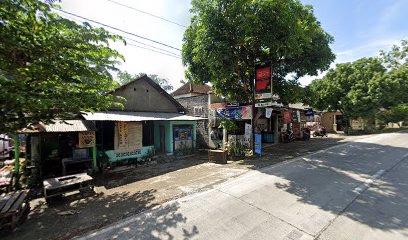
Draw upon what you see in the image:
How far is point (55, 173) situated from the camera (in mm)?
8688

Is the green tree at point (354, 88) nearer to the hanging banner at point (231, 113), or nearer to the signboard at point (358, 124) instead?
the signboard at point (358, 124)

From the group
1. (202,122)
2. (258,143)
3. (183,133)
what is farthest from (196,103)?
(258,143)

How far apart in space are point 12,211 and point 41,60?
12.0ft

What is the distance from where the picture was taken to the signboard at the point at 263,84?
9922 mm

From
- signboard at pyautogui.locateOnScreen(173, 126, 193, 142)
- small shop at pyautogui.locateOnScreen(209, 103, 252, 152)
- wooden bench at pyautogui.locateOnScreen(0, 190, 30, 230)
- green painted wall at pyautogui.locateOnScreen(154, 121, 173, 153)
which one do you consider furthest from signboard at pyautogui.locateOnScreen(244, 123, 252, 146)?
wooden bench at pyautogui.locateOnScreen(0, 190, 30, 230)

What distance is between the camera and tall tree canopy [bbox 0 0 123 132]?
4105 millimetres

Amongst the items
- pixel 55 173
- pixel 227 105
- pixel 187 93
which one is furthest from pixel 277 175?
pixel 187 93

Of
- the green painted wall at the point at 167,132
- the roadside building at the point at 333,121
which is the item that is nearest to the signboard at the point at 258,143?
the green painted wall at the point at 167,132

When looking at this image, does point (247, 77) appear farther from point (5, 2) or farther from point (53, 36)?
point (5, 2)

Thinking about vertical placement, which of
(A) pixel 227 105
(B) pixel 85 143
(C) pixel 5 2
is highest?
(C) pixel 5 2

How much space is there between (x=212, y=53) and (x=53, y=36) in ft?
19.6

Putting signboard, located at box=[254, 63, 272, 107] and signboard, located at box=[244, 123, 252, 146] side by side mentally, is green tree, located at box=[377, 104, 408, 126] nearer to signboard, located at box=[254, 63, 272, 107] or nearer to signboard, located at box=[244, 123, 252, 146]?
signboard, located at box=[244, 123, 252, 146]

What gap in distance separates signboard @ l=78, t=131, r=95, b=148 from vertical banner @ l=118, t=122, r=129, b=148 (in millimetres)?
1597

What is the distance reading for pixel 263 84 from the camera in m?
10.2
